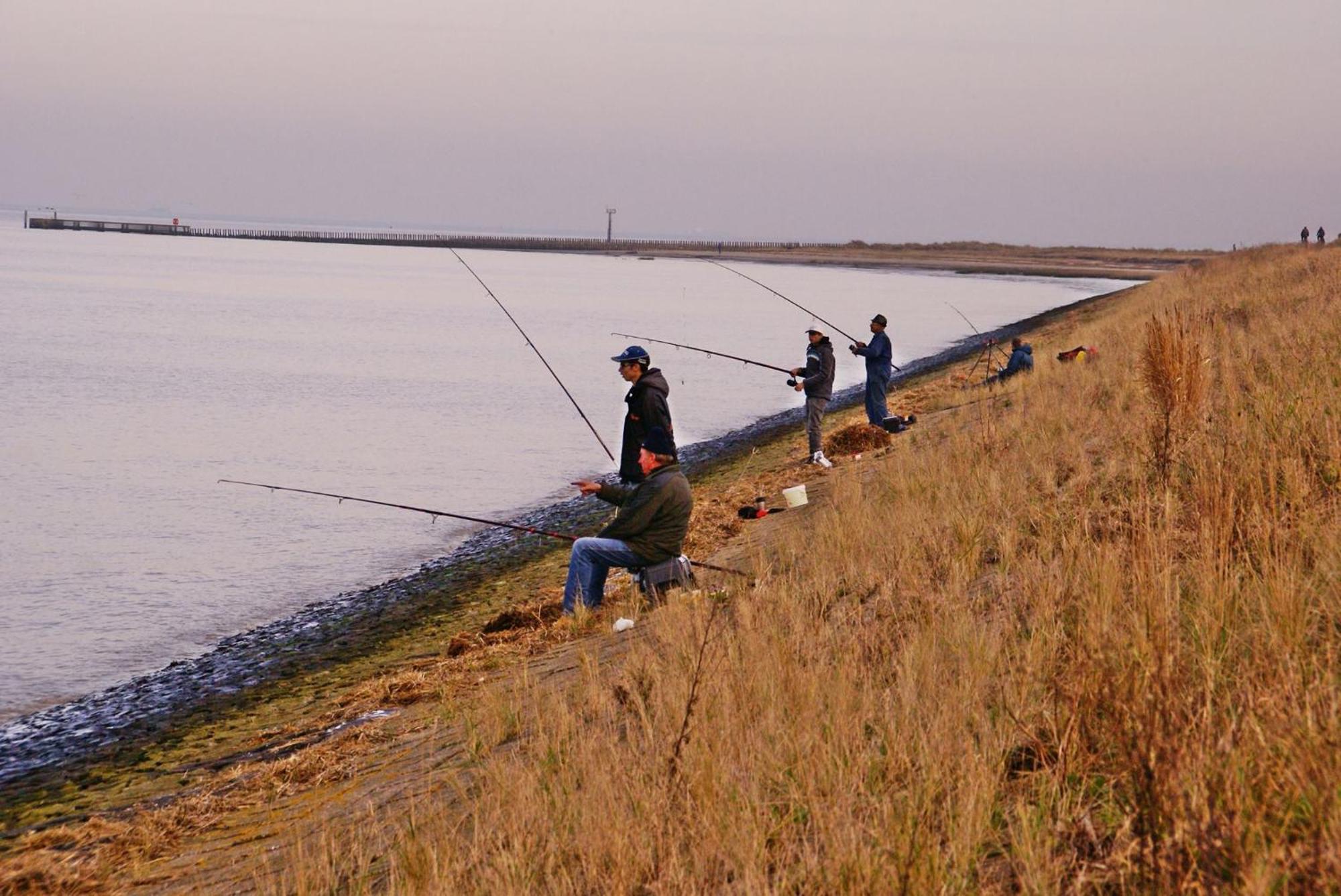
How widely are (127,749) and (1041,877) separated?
293 inches

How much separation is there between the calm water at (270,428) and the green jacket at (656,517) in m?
5.29

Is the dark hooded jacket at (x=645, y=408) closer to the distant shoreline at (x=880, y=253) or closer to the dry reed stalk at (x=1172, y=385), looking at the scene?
the dry reed stalk at (x=1172, y=385)

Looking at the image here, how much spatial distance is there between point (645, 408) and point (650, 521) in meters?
1.35

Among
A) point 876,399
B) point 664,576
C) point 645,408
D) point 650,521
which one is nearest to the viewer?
point 650,521

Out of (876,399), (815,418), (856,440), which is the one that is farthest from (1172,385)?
(876,399)

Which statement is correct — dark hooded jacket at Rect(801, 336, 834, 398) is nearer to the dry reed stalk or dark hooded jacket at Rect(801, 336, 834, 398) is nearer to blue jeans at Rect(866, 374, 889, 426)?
blue jeans at Rect(866, 374, 889, 426)

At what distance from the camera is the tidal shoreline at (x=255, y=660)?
344 inches

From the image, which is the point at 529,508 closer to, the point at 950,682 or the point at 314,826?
the point at 314,826

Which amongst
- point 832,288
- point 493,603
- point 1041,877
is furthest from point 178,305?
point 1041,877

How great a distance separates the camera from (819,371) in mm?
15383

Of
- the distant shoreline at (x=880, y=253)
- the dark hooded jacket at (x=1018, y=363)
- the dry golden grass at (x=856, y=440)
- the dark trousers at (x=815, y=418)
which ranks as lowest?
the dry golden grass at (x=856, y=440)

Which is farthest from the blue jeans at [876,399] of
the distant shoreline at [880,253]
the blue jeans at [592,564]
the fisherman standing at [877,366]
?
the distant shoreline at [880,253]

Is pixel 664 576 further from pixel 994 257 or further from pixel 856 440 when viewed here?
pixel 994 257

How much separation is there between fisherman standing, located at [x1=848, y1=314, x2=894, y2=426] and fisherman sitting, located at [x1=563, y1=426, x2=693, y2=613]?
25.7ft
